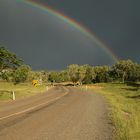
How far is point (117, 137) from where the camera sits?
8.68 m

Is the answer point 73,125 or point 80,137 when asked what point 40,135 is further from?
point 73,125

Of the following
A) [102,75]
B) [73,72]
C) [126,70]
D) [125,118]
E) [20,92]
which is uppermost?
[126,70]

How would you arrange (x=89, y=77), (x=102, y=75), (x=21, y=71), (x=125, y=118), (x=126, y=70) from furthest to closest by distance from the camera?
(x=89, y=77), (x=126, y=70), (x=102, y=75), (x=21, y=71), (x=125, y=118)

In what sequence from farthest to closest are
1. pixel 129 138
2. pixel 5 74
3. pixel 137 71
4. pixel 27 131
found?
pixel 137 71 → pixel 5 74 → pixel 27 131 → pixel 129 138

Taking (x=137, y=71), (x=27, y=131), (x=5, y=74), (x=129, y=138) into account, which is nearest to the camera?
(x=129, y=138)

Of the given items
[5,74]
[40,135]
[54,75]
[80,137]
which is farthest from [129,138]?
[54,75]

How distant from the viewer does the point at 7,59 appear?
127 ft

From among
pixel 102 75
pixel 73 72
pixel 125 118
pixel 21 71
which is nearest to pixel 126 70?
pixel 102 75

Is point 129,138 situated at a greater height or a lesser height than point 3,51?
lesser

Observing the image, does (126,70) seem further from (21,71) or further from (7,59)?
(7,59)

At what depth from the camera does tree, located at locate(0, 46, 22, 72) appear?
124ft

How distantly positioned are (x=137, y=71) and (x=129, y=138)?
142651 mm

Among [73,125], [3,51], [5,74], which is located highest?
[3,51]

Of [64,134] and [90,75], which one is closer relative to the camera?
[64,134]
